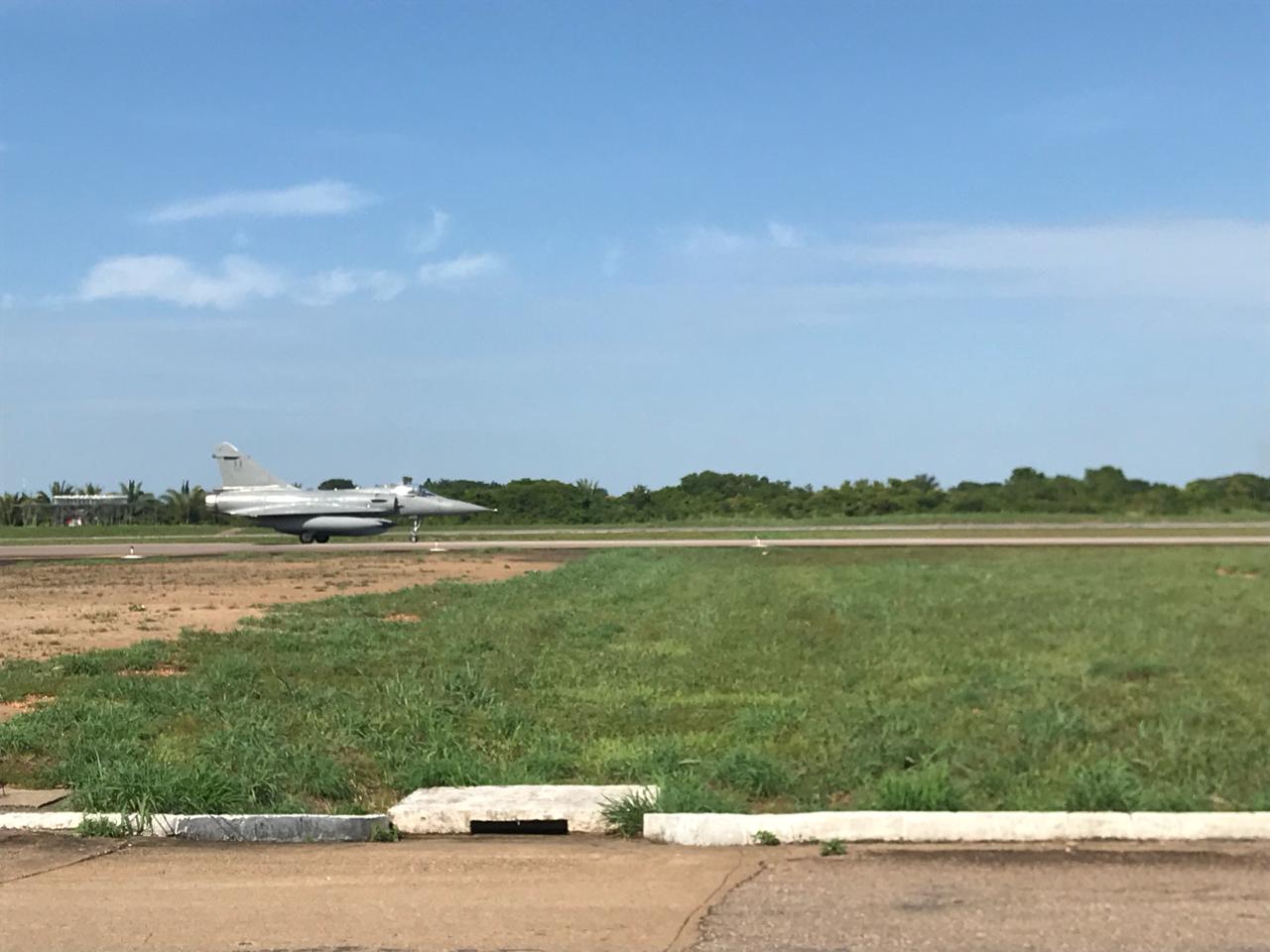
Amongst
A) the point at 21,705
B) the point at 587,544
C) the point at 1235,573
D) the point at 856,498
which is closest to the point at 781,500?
the point at 856,498

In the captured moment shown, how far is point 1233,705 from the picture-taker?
35.5ft

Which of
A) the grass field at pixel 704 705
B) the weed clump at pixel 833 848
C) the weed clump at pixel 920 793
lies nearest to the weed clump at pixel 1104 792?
the grass field at pixel 704 705

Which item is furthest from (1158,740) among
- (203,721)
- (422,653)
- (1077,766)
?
(422,653)

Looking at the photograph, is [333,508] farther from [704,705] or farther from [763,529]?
[704,705]

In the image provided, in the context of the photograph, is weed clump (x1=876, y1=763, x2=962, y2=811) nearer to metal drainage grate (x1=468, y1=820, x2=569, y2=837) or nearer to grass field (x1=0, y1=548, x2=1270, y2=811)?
grass field (x1=0, y1=548, x2=1270, y2=811)

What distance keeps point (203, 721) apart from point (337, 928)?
6.37 m

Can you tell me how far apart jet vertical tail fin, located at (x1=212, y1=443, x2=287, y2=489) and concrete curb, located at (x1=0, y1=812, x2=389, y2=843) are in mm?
51566

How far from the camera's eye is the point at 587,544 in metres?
48.3

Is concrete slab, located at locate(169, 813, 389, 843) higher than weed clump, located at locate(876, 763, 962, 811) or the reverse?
the reverse

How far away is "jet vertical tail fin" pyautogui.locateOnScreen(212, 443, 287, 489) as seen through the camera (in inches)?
2261

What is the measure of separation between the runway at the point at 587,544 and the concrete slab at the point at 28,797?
3411 cm

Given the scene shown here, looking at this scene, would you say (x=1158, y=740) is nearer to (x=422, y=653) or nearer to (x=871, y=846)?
(x=871, y=846)

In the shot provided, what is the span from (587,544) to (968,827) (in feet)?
137

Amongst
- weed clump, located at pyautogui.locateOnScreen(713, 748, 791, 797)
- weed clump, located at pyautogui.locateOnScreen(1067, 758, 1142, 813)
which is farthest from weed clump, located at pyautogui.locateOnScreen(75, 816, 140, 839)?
weed clump, located at pyautogui.locateOnScreen(1067, 758, 1142, 813)
